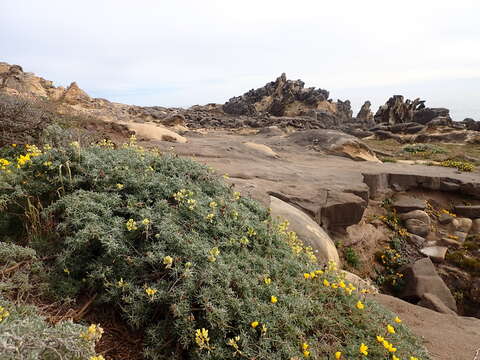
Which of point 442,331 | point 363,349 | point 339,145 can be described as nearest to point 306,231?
point 442,331

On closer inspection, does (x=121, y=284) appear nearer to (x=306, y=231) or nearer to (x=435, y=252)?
(x=306, y=231)

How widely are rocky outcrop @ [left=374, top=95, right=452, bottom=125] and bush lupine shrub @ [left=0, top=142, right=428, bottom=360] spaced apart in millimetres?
35379

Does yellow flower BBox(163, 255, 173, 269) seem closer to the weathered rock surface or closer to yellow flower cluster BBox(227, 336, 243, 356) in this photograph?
yellow flower cluster BBox(227, 336, 243, 356)

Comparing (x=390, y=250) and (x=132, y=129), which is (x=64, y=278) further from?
(x=132, y=129)

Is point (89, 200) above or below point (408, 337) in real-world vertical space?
above

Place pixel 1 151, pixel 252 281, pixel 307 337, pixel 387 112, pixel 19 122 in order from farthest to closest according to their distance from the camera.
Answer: pixel 387 112
pixel 19 122
pixel 1 151
pixel 252 281
pixel 307 337

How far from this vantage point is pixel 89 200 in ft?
9.00

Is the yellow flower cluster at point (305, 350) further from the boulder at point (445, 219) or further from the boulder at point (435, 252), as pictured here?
the boulder at point (445, 219)

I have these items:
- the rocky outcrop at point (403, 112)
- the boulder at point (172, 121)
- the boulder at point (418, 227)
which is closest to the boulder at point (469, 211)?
the boulder at point (418, 227)

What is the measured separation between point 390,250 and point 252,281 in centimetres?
592

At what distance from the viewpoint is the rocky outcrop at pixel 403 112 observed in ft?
114

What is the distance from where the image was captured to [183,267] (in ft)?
7.75

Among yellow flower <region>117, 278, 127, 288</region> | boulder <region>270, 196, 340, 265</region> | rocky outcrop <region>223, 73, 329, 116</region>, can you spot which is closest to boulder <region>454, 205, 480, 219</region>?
boulder <region>270, 196, 340, 265</region>

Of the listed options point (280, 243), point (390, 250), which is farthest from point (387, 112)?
point (280, 243)
